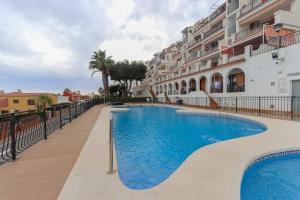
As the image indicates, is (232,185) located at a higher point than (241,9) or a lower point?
lower

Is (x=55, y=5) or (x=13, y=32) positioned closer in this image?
(x=55, y=5)

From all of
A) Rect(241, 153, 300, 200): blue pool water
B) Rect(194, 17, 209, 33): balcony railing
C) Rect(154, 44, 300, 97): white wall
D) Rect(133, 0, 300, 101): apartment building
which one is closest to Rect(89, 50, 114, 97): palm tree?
Rect(133, 0, 300, 101): apartment building

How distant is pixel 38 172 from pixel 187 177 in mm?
2843

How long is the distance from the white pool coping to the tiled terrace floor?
21 centimetres

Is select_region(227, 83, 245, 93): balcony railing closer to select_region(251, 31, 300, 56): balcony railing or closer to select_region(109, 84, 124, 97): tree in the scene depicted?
select_region(251, 31, 300, 56): balcony railing

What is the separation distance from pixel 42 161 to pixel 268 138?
21.5 ft

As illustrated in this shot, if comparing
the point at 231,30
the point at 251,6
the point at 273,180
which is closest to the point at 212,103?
the point at 231,30

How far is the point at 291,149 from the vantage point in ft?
16.4

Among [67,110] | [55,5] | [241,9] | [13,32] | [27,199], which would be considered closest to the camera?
[27,199]

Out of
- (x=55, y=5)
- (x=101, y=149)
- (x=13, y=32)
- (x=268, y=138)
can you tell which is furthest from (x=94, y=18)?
(x=268, y=138)

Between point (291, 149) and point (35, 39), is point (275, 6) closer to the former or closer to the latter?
point (291, 149)

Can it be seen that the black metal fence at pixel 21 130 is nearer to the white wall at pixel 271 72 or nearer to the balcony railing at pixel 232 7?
the white wall at pixel 271 72

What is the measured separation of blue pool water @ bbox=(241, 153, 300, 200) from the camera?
3.28m

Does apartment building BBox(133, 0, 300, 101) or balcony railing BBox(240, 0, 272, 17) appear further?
balcony railing BBox(240, 0, 272, 17)
